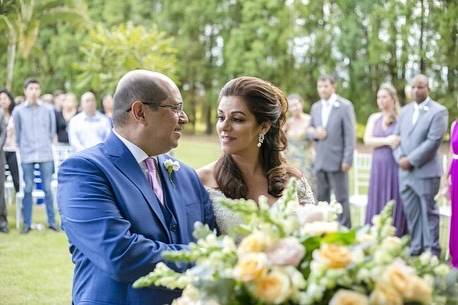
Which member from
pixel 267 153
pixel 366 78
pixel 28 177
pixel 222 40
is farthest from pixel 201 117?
pixel 267 153

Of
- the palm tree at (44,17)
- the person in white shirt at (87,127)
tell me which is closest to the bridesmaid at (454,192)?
the person in white shirt at (87,127)

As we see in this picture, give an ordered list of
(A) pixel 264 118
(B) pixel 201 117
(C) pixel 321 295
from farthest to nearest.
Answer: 1. (B) pixel 201 117
2. (A) pixel 264 118
3. (C) pixel 321 295

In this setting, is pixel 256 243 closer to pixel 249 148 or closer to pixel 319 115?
pixel 249 148

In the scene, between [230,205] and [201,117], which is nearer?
[230,205]

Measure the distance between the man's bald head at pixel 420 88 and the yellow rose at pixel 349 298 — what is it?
266 inches

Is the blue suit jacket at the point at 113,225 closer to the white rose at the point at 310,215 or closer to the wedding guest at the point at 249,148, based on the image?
the wedding guest at the point at 249,148

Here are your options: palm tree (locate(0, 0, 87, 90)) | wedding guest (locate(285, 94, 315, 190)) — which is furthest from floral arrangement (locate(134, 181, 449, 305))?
palm tree (locate(0, 0, 87, 90))

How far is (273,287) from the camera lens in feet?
5.68

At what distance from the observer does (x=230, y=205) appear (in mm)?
1921

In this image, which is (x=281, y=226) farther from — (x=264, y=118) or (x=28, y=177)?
(x=28, y=177)

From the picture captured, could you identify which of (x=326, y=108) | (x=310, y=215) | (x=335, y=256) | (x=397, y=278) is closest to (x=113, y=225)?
(x=310, y=215)

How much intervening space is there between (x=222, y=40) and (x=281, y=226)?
35690mm

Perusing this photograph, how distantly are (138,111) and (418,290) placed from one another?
4.79ft

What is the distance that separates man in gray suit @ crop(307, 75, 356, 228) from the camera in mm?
9812
